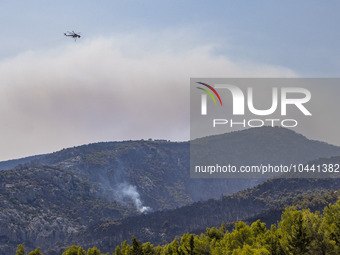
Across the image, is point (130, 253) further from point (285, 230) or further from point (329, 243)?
point (329, 243)

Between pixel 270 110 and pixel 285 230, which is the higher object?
pixel 270 110

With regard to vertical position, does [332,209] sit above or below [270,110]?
below

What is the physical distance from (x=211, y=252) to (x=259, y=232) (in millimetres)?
11338

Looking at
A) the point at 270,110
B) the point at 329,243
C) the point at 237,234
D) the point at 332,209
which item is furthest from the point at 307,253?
the point at 270,110

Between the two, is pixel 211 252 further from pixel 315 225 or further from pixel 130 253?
pixel 315 225

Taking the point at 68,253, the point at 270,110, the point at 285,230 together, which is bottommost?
the point at 68,253

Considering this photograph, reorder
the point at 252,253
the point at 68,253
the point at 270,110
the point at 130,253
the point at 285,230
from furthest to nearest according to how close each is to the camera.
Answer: the point at 270,110, the point at 68,253, the point at 130,253, the point at 285,230, the point at 252,253

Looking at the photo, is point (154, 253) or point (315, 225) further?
point (154, 253)

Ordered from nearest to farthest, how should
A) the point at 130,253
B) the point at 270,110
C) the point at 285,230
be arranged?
the point at 285,230 → the point at 130,253 → the point at 270,110

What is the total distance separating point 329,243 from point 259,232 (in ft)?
82.9

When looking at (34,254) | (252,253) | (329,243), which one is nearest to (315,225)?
(329,243)

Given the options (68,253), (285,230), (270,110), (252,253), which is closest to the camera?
(252,253)

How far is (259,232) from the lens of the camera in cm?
12725

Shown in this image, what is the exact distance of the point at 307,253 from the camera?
340ft
